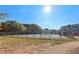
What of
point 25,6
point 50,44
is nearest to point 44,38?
point 50,44

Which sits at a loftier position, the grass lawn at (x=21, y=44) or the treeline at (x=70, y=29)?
the treeline at (x=70, y=29)

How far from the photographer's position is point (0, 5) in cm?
508

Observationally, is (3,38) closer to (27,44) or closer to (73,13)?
(27,44)

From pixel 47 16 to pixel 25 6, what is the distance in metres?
0.28

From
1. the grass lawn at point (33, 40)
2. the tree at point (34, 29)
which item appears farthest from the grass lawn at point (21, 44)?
the tree at point (34, 29)

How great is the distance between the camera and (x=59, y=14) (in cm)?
509

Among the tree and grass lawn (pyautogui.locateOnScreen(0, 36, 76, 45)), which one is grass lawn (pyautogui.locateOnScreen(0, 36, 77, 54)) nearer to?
grass lawn (pyautogui.locateOnScreen(0, 36, 76, 45))

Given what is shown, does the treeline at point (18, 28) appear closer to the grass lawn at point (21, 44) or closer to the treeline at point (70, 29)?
the grass lawn at point (21, 44)

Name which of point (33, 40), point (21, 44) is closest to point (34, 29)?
point (33, 40)

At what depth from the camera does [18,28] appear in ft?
Result: 16.8

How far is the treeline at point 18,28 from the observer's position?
16.7 feet
